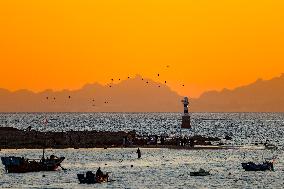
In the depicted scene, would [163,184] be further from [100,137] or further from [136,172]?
[100,137]

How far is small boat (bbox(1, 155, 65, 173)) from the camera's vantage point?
90.2 metres

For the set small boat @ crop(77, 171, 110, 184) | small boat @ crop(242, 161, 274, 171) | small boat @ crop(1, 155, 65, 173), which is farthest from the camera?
small boat @ crop(242, 161, 274, 171)

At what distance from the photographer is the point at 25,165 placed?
298 ft

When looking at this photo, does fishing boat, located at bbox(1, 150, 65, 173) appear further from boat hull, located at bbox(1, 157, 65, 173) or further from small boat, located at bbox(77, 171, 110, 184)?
small boat, located at bbox(77, 171, 110, 184)

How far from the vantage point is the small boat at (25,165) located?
296 feet

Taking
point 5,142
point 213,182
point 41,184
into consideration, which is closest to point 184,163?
point 213,182

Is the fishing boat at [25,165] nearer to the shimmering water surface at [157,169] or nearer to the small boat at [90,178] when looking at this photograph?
the shimmering water surface at [157,169]

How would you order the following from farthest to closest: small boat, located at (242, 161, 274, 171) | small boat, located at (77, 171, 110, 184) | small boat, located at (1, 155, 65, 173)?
1. small boat, located at (242, 161, 274, 171)
2. small boat, located at (1, 155, 65, 173)
3. small boat, located at (77, 171, 110, 184)

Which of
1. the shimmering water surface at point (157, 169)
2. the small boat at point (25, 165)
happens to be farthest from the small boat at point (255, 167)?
the small boat at point (25, 165)

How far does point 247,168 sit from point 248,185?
15.2 m

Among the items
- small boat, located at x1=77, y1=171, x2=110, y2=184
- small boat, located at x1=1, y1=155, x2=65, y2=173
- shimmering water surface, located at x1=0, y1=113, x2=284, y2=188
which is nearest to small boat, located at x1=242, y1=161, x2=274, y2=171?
shimmering water surface, located at x1=0, y1=113, x2=284, y2=188

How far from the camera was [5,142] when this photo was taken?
143m

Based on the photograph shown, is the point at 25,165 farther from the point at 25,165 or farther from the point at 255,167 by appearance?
the point at 255,167

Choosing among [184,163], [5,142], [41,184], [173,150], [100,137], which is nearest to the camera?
[41,184]
